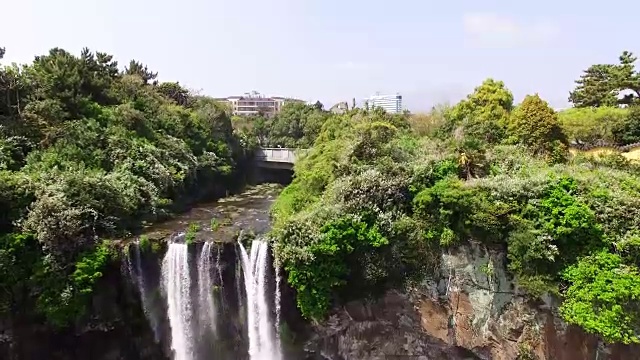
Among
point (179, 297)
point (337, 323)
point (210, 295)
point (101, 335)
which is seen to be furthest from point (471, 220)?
point (101, 335)

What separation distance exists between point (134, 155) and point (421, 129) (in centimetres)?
1772

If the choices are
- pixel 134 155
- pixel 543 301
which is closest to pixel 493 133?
pixel 543 301

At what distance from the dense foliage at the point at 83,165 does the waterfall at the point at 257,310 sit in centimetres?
522

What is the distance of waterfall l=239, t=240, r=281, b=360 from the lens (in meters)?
16.9

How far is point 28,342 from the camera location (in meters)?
16.3

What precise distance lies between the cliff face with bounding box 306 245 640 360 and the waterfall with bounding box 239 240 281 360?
1.57 m

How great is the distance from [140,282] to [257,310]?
4603 millimetres

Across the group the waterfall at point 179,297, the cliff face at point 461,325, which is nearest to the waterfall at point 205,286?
the waterfall at point 179,297

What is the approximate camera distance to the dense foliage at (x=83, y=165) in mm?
15734

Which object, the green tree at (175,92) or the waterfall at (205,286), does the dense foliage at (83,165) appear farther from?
the waterfall at (205,286)

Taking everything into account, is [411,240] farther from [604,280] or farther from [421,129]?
[421,129]

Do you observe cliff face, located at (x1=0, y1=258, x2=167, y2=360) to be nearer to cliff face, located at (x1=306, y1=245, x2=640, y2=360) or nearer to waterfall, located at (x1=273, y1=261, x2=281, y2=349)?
waterfall, located at (x1=273, y1=261, x2=281, y2=349)

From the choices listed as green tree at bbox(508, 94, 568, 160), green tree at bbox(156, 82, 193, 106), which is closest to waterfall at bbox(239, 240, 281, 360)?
green tree at bbox(508, 94, 568, 160)

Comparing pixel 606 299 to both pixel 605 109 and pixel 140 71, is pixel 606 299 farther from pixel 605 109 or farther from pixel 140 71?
pixel 140 71
